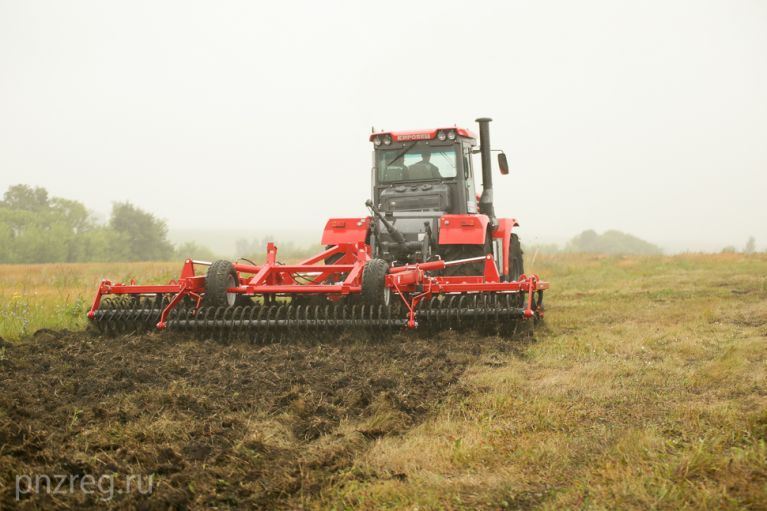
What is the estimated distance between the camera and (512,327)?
25.8 ft

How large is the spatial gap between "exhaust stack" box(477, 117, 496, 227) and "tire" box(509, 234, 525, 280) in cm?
45

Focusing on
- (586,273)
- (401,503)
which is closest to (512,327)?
(401,503)

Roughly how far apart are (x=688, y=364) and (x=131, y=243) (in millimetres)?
43522

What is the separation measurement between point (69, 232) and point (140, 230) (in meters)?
4.36

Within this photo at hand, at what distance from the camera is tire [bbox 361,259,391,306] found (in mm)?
7449

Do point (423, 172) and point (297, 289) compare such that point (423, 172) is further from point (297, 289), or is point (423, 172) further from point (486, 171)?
point (297, 289)

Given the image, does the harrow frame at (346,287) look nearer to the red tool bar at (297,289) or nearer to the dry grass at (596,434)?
the red tool bar at (297,289)

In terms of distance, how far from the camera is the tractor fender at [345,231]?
31.7ft

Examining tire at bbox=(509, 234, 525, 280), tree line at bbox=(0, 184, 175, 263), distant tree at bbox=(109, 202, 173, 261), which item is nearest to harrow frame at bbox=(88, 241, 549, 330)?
tire at bbox=(509, 234, 525, 280)

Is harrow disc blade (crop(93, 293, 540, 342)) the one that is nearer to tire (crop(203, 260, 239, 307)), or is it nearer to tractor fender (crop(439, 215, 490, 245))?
tire (crop(203, 260, 239, 307))

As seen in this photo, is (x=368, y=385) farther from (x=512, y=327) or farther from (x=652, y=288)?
(x=652, y=288)

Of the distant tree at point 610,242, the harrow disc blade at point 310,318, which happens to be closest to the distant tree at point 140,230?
the distant tree at point 610,242

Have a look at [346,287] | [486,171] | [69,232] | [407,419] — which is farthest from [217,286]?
[69,232]

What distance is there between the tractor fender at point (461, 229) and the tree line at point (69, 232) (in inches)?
1417
